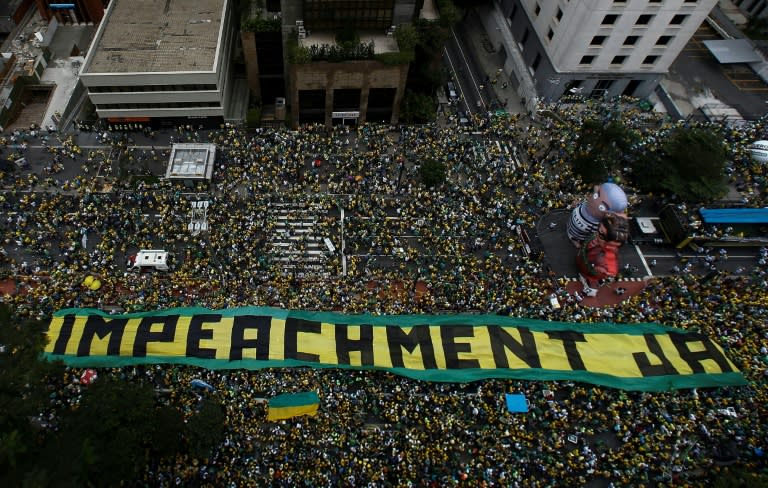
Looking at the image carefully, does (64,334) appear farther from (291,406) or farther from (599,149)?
(599,149)

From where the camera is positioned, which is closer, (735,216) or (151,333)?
(151,333)

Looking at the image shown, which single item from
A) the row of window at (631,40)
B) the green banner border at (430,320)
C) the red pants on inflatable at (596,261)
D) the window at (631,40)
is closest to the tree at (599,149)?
the red pants on inflatable at (596,261)

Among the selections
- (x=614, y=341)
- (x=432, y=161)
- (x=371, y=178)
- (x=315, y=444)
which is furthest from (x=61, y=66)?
(x=614, y=341)

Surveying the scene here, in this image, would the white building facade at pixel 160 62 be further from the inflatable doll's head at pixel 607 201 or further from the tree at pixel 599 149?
the inflatable doll's head at pixel 607 201

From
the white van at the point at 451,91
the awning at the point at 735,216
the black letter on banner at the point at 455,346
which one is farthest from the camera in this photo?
the white van at the point at 451,91

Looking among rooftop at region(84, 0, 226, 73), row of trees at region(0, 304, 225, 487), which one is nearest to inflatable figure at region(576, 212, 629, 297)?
row of trees at region(0, 304, 225, 487)

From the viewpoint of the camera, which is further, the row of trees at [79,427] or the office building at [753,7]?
the office building at [753,7]

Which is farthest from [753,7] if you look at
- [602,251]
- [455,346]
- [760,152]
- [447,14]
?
[455,346]

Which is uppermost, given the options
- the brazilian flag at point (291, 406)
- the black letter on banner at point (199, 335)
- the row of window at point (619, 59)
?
the row of window at point (619, 59)
